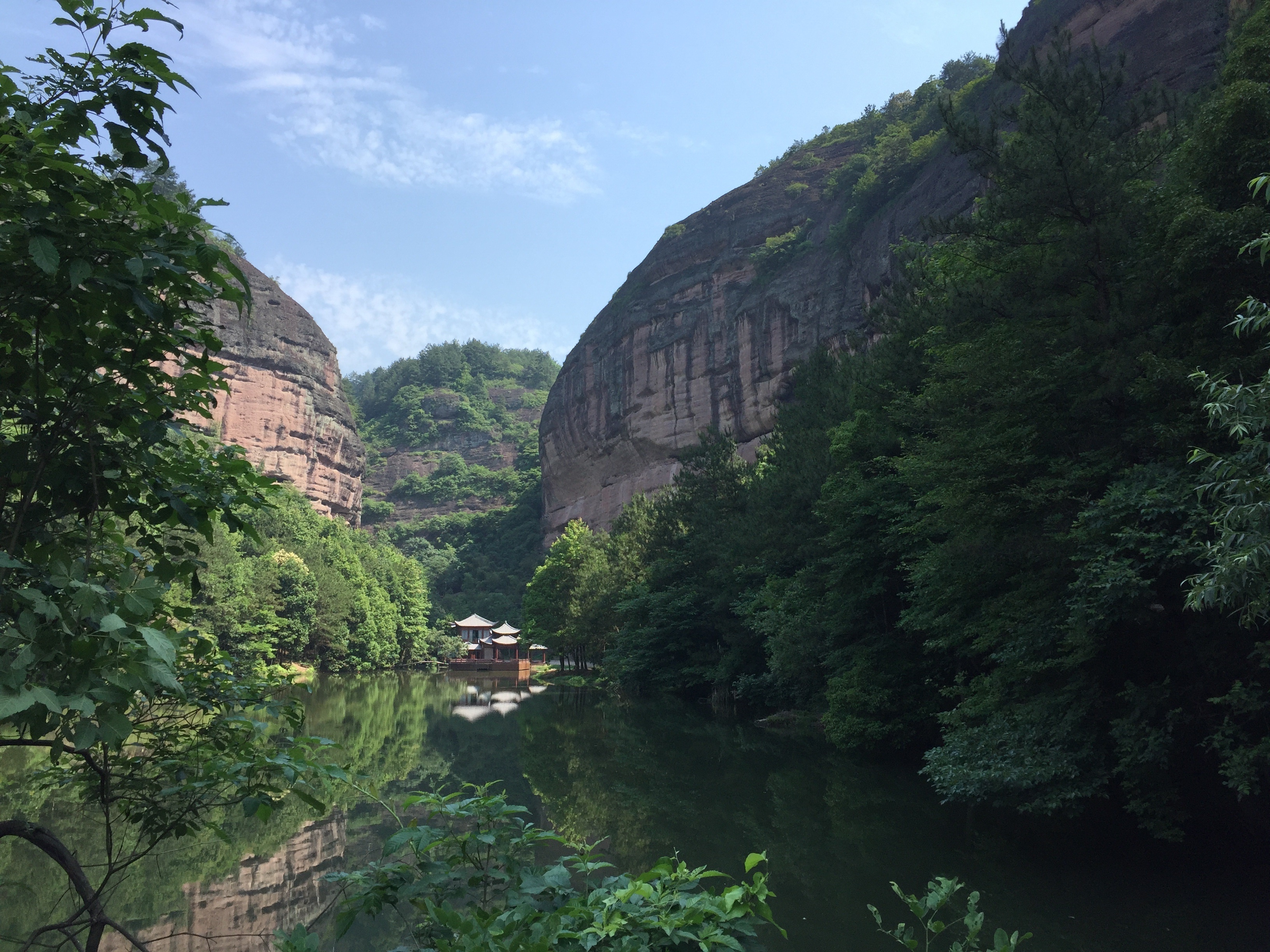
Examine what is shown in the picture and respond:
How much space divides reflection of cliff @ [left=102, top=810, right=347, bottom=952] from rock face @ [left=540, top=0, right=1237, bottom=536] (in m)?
27.1

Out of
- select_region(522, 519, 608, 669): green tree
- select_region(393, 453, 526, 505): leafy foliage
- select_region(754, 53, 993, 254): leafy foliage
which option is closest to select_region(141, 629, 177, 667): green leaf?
select_region(754, 53, 993, 254): leafy foliage

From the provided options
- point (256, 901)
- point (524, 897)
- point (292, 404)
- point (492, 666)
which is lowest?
point (256, 901)

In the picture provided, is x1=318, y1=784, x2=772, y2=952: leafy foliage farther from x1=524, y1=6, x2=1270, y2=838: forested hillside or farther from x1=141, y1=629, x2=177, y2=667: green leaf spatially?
x1=524, y1=6, x2=1270, y2=838: forested hillside

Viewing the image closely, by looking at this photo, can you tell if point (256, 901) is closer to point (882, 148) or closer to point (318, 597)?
point (318, 597)

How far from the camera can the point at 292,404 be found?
63.2 m

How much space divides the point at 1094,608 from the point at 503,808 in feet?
A: 23.5

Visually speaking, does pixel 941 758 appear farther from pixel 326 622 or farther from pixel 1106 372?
pixel 326 622

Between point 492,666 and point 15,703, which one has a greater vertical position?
point 15,703

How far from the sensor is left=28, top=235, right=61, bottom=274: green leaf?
1.71m

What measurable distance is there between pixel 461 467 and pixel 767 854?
91353 mm

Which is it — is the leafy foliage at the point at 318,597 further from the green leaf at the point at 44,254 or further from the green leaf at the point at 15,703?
the green leaf at the point at 15,703

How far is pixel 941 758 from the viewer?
9.45 metres

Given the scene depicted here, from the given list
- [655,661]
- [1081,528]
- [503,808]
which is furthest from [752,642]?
[503,808]

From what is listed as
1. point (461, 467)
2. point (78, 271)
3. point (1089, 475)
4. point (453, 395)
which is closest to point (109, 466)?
point (78, 271)
